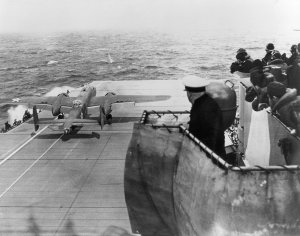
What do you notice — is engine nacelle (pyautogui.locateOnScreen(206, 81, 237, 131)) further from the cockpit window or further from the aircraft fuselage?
the cockpit window

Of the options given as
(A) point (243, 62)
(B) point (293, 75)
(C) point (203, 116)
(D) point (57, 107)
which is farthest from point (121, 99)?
(C) point (203, 116)

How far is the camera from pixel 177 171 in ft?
17.5

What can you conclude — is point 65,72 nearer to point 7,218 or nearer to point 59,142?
point 59,142

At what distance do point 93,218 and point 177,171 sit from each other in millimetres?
11631

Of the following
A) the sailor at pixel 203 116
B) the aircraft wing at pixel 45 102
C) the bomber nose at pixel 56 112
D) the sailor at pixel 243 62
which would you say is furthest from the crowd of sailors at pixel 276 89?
the aircraft wing at pixel 45 102

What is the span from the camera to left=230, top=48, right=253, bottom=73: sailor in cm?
1142

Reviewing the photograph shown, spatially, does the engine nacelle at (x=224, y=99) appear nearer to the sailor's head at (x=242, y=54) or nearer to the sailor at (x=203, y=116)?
the sailor at (x=203, y=116)

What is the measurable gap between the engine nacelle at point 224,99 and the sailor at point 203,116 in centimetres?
63

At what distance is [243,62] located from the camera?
1177cm

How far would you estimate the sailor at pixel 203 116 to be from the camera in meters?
5.66

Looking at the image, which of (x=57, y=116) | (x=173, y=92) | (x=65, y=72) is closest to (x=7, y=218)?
(x=57, y=116)

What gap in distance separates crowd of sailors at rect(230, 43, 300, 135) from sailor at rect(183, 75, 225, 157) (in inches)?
60.1

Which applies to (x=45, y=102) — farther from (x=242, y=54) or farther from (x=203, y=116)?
(x=203, y=116)

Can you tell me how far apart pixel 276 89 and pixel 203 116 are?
1.93m
